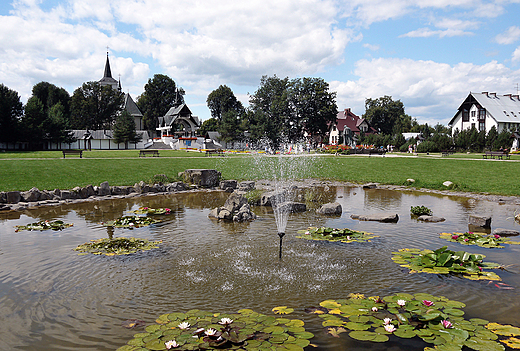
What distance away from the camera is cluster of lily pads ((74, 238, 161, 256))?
26.6ft

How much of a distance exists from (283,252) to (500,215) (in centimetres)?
914

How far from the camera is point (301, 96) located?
237 ft

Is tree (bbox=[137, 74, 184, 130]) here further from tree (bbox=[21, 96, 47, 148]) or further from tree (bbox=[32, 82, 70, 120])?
tree (bbox=[21, 96, 47, 148])

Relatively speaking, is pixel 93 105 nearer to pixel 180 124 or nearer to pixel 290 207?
pixel 180 124

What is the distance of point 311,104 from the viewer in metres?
72.0

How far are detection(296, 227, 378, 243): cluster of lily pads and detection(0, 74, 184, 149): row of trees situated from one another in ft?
203

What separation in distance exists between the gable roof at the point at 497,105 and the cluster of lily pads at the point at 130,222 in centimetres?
7192

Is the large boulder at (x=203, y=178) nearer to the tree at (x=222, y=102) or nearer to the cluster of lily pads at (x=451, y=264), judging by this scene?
the cluster of lily pads at (x=451, y=264)

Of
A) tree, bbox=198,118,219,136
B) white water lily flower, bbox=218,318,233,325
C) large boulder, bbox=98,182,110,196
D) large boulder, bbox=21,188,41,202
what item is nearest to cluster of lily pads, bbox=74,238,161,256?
white water lily flower, bbox=218,318,233,325

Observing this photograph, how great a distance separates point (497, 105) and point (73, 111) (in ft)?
309

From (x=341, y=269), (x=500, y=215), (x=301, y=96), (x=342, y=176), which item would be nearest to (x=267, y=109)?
(x=301, y=96)

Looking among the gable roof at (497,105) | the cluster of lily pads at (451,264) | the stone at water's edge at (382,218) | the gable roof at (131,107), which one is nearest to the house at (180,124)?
the gable roof at (131,107)

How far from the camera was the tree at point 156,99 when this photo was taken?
107 meters

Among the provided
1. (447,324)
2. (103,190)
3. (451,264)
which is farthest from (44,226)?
(451,264)
